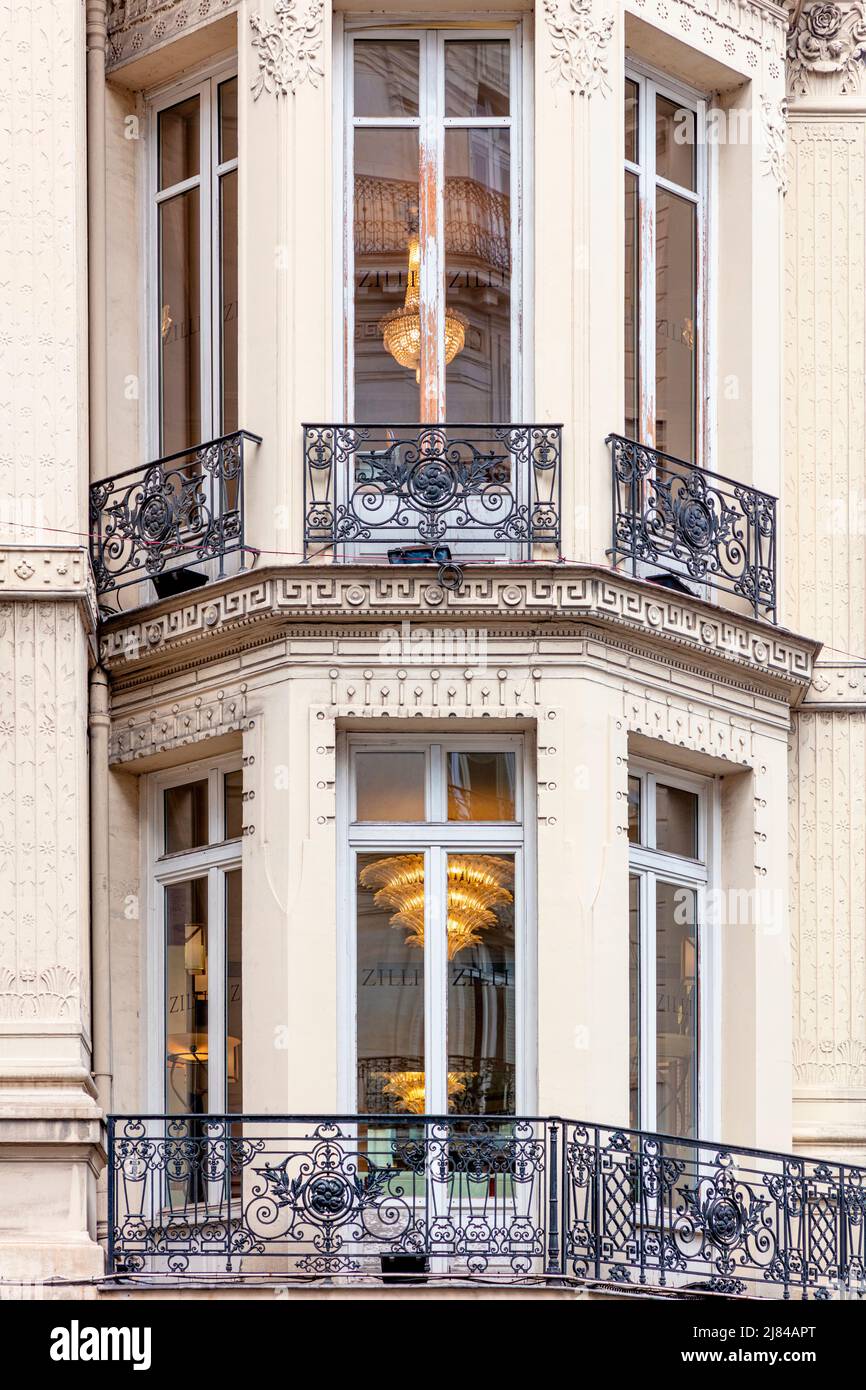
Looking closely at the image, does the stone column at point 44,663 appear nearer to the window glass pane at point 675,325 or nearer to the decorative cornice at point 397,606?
the decorative cornice at point 397,606

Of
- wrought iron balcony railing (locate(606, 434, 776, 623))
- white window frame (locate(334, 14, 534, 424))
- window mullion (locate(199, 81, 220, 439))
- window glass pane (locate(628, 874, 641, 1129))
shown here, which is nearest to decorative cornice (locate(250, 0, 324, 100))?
white window frame (locate(334, 14, 534, 424))

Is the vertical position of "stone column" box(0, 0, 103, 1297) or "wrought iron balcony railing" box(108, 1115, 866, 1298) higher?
"stone column" box(0, 0, 103, 1297)

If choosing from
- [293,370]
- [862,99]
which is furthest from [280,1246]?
[862,99]

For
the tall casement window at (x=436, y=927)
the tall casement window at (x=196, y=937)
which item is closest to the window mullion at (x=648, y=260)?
the tall casement window at (x=436, y=927)

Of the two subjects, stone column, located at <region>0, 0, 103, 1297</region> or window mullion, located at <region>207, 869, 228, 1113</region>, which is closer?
stone column, located at <region>0, 0, 103, 1297</region>

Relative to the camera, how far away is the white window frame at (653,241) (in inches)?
889

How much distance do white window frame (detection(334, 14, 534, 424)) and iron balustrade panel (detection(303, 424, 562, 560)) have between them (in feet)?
1.14

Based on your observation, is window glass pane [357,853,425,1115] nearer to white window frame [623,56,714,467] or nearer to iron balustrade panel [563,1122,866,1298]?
iron balustrade panel [563,1122,866,1298]

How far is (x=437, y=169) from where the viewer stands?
876 inches

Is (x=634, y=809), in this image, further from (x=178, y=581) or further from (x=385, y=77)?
(x=385, y=77)

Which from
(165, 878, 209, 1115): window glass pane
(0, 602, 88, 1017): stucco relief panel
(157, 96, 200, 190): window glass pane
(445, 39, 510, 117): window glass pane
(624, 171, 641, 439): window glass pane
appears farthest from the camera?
(157, 96, 200, 190): window glass pane

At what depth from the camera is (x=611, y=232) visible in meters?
22.0

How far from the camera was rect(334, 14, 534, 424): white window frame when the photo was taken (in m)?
21.9

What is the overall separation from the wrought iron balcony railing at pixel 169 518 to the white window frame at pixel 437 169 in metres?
0.86
